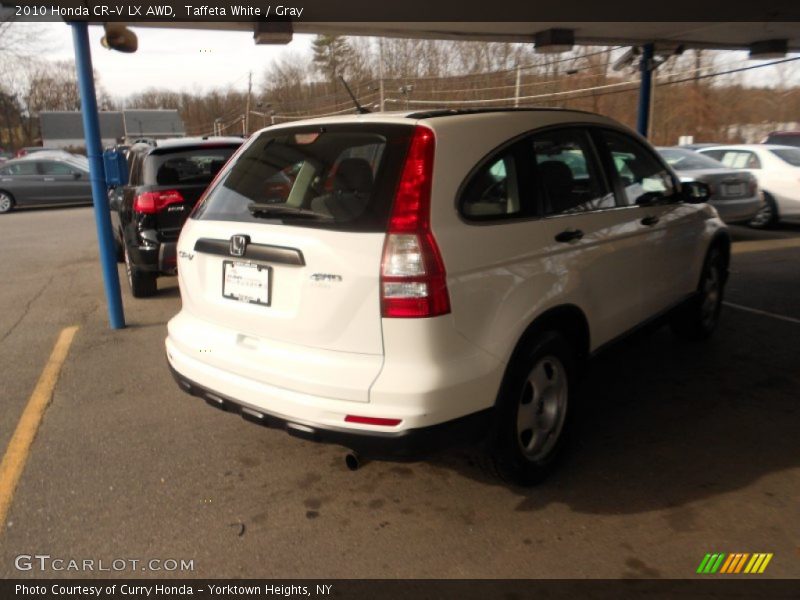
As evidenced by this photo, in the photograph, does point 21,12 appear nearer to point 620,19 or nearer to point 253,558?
point 253,558

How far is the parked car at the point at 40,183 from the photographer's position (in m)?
18.8

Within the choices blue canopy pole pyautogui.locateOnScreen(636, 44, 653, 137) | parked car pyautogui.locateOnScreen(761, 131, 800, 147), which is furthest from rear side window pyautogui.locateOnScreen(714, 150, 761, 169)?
parked car pyautogui.locateOnScreen(761, 131, 800, 147)

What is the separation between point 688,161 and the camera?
35.1ft

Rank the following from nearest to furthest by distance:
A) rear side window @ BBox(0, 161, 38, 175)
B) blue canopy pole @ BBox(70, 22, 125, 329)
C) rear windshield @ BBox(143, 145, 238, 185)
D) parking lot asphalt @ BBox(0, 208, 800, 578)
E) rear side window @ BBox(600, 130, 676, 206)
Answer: parking lot asphalt @ BBox(0, 208, 800, 578) → rear side window @ BBox(600, 130, 676, 206) → blue canopy pole @ BBox(70, 22, 125, 329) → rear windshield @ BBox(143, 145, 238, 185) → rear side window @ BBox(0, 161, 38, 175)

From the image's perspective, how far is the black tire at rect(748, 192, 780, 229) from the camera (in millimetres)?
11172

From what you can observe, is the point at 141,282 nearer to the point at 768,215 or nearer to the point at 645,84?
the point at 645,84

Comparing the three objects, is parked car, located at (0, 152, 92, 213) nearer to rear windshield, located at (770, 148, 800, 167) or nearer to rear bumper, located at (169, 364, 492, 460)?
rear windshield, located at (770, 148, 800, 167)

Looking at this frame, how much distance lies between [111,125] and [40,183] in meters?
50.5

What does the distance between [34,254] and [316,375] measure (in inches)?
394

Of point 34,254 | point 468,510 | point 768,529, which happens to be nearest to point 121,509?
point 468,510

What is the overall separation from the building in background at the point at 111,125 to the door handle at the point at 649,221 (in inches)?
2195

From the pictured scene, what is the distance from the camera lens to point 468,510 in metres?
2.97
